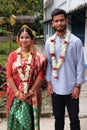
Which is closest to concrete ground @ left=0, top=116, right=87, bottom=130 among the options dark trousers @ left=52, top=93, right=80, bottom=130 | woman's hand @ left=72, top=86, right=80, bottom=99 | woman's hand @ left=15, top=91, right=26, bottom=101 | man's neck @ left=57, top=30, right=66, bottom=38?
dark trousers @ left=52, top=93, right=80, bottom=130

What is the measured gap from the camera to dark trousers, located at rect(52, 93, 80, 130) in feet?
14.7

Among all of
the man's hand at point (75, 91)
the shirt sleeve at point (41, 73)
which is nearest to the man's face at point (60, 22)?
the shirt sleeve at point (41, 73)

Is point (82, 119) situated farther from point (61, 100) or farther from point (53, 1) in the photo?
point (53, 1)

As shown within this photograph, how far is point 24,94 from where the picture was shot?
4.44 metres

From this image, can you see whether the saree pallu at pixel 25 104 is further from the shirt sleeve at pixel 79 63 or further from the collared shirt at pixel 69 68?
the shirt sleeve at pixel 79 63

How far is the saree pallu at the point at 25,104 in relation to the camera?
4.44m

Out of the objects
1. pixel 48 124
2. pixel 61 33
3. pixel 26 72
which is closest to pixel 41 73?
pixel 26 72

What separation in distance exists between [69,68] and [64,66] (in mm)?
66

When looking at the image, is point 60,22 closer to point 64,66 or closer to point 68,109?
point 64,66

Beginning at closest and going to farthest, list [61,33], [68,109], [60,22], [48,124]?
[60,22], [61,33], [68,109], [48,124]

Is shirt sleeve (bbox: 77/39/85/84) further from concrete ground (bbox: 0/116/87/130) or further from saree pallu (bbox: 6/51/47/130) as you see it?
concrete ground (bbox: 0/116/87/130)

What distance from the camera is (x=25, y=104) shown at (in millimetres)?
→ 4457

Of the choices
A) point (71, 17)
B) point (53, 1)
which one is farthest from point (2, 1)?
point (53, 1)

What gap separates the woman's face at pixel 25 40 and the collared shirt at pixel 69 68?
10.1 inches
